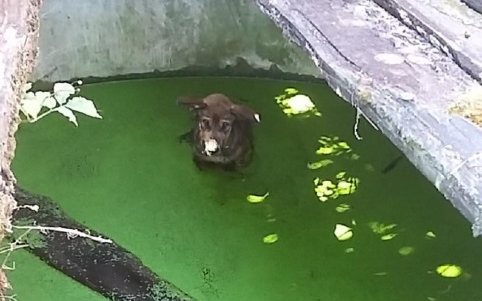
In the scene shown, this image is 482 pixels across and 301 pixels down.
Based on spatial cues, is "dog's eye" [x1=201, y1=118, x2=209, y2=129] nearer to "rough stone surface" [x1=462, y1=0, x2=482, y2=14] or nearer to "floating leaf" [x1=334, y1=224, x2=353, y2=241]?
"floating leaf" [x1=334, y1=224, x2=353, y2=241]

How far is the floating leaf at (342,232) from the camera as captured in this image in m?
2.73

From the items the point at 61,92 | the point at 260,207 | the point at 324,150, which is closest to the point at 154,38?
the point at 324,150

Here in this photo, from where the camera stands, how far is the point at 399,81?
4.82 feet

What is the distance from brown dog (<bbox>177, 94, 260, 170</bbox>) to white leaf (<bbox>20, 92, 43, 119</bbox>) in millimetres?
1599

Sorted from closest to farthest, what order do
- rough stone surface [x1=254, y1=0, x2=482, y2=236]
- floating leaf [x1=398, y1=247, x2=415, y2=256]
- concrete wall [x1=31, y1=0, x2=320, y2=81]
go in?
rough stone surface [x1=254, y1=0, x2=482, y2=236]
floating leaf [x1=398, y1=247, x2=415, y2=256]
concrete wall [x1=31, y1=0, x2=320, y2=81]

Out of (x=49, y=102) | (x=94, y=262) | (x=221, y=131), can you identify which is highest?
(x=49, y=102)

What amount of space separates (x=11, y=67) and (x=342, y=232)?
1.65m

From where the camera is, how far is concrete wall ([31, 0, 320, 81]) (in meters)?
3.50

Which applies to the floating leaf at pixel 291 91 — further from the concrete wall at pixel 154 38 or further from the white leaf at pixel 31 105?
the white leaf at pixel 31 105

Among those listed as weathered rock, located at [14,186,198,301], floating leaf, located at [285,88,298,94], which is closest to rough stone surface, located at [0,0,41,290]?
weathered rock, located at [14,186,198,301]

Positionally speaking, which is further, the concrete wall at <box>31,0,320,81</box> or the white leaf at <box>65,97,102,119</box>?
the concrete wall at <box>31,0,320,81</box>

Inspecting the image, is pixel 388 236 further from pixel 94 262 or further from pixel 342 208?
pixel 94 262

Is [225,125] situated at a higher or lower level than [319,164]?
higher

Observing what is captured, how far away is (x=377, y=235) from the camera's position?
8.96 feet
